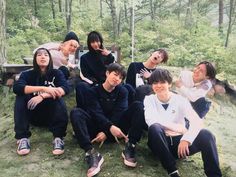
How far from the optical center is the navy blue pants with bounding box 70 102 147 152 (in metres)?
3.22

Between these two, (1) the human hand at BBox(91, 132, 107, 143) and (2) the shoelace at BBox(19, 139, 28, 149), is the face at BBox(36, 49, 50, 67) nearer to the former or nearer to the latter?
(2) the shoelace at BBox(19, 139, 28, 149)

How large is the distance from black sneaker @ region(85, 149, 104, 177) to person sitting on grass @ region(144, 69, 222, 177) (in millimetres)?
562

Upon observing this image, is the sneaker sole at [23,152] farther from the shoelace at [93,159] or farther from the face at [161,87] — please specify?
the face at [161,87]

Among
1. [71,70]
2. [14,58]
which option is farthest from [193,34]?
[71,70]

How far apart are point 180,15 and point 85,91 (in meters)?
14.4

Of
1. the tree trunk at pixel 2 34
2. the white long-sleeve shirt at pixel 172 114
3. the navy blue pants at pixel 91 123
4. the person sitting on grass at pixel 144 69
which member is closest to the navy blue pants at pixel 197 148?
the white long-sleeve shirt at pixel 172 114

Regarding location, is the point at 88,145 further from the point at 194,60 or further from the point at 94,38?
the point at 194,60

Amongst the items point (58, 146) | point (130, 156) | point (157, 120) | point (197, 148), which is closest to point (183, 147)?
point (197, 148)

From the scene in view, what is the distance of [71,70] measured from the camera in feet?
17.1

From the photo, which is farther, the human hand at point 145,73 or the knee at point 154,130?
the human hand at point 145,73

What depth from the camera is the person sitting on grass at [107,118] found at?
3229mm

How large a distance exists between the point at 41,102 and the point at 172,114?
1.54 metres

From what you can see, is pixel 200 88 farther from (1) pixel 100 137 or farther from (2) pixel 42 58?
(2) pixel 42 58

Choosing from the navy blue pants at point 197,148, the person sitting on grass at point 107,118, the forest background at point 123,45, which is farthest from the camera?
the forest background at point 123,45
